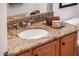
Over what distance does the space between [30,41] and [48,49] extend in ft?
0.89

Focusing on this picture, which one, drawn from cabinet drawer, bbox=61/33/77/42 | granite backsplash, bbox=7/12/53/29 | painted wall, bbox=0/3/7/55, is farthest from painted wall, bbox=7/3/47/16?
painted wall, bbox=0/3/7/55

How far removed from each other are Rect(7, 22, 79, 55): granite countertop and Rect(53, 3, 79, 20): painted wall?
423mm

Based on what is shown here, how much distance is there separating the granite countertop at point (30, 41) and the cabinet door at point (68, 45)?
9 centimetres

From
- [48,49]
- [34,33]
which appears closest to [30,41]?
[48,49]

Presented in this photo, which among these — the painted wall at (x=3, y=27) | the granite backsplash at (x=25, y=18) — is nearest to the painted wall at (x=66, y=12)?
the granite backsplash at (x=25, y=18)

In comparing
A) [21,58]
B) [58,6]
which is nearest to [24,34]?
[58,6]

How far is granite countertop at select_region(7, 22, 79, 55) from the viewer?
1.79 metres

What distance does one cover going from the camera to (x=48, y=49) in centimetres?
210

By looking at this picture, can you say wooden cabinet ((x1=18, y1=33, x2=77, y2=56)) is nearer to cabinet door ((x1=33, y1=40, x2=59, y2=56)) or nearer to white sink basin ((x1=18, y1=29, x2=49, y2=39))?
cabinet door ((x1=33, y1=40, x2=59, y2=56))

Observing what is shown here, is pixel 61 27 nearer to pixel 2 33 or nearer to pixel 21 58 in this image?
pixel 2 33

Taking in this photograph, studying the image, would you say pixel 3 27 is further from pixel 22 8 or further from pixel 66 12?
pixel 66 12

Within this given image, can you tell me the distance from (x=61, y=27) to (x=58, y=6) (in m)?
0.56

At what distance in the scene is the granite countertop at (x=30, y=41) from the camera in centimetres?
179

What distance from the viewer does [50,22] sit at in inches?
96.0
